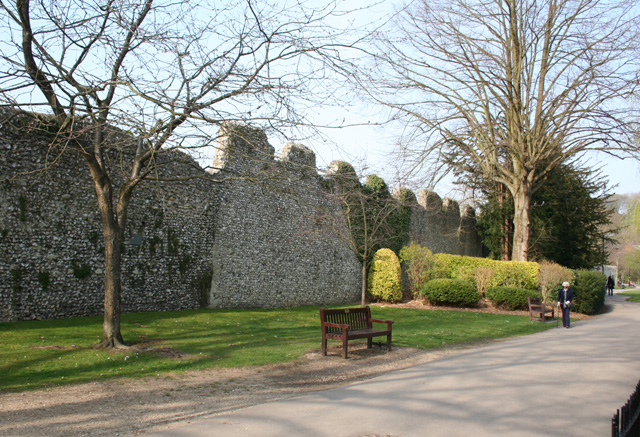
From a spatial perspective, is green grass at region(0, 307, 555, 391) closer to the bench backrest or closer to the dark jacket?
the bench backrest

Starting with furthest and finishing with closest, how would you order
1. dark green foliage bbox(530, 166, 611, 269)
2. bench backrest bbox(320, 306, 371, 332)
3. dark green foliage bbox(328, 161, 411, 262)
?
dark green foliage bbox(530, 166, 611, 269) → dark green foliage bbox(328, 161, 411, 262) → bench backrest bbox(320, 306, 371, 332)

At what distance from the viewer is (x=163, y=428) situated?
4512 millimetres

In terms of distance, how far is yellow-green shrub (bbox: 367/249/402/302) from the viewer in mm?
20000

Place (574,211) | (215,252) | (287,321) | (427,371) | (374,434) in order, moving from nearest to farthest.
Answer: (374,434) → (427,371) → (287,321) → (215,252) → (574,211)

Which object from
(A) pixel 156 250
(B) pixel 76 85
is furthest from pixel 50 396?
(A) pixel 156 250

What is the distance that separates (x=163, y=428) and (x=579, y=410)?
14.3 feet

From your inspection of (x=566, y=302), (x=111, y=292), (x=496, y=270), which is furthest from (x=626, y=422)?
(x=496, y=270)

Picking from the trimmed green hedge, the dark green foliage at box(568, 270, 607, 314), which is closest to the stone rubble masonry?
the trimmed green hedge

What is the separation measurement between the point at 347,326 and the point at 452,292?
433 inches

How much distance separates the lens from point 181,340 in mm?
9352

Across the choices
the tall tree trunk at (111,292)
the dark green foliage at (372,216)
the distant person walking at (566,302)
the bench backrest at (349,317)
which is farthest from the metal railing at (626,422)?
the dark green foliage at (372,216)

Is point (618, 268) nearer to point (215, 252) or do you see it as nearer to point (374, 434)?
point (215, 252)

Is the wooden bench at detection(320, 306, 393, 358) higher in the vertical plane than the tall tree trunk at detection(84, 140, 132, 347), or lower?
lower

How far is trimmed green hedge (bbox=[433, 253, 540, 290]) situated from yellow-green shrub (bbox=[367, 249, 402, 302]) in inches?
69.6
